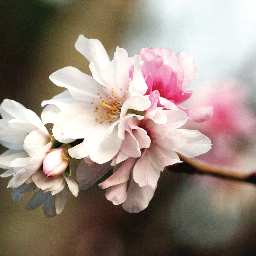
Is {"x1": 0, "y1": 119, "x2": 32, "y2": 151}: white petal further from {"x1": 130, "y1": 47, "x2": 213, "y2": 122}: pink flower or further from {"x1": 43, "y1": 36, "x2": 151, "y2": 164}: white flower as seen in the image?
{"x1": 130, "y1": 47, "x2": 213, "y2": 122}: pink flower

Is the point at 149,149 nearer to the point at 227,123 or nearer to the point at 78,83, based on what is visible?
the point at 78,83

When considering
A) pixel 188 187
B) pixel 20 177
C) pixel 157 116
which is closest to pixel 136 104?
pixel 157 116

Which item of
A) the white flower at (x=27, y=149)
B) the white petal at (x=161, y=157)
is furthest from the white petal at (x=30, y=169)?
the white petal at (x=161, y=157)

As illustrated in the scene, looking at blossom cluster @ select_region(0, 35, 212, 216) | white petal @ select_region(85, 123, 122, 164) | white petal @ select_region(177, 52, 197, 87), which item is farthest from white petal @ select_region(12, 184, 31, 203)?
white petal @ select_region(177, 52, 197, 87)

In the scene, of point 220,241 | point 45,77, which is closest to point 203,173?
point 220,241

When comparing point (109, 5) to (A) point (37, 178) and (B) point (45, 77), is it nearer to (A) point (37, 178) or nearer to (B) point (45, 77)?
(B) point (45, 77)

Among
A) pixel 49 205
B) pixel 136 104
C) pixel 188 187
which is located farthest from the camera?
pixel 188 187
